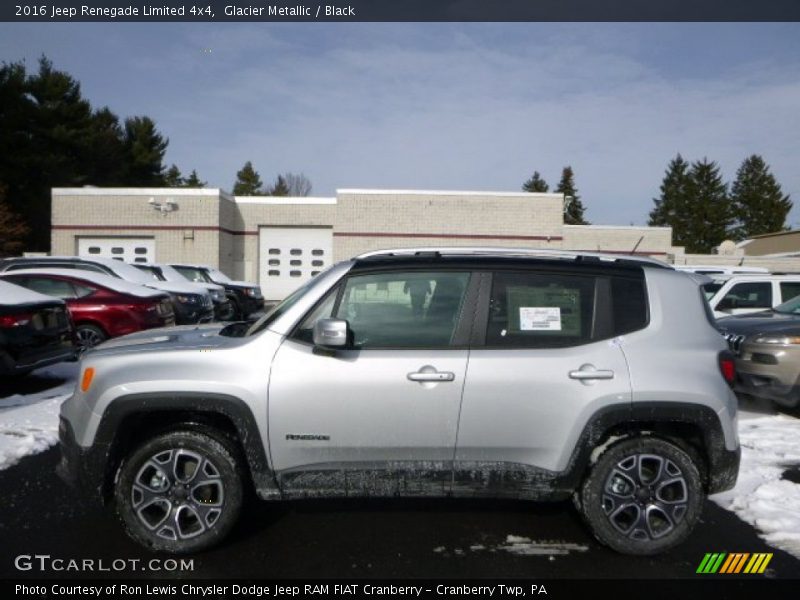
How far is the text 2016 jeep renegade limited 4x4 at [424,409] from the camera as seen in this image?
3.76 metres

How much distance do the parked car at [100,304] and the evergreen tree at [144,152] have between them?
47.8 metres

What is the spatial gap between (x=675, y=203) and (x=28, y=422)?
8122 cm

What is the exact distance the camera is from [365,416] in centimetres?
376

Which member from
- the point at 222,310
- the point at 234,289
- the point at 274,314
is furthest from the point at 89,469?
the point at 234,289

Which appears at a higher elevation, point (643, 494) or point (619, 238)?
point (619, 238)

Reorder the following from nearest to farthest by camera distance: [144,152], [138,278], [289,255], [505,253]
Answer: [505,253], [138,278], [289,255], [144,152]

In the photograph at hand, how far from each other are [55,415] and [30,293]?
2.12 meters

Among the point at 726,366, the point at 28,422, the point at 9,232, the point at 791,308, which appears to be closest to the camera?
the point at 726,366

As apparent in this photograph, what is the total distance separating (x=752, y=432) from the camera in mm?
6914

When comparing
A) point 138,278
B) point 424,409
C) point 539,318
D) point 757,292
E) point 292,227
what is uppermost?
point 292,227

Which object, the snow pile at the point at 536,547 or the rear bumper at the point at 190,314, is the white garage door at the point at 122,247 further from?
the snow pile at the point at 536,547

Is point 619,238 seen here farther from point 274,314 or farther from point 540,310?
point 274,314

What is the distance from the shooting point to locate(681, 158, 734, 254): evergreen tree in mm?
75062

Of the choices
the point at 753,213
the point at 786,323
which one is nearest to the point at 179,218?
the point at 786,323
